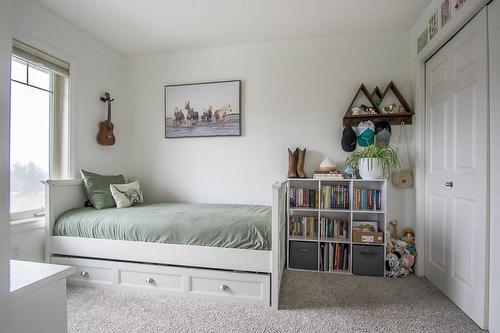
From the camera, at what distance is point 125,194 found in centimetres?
248

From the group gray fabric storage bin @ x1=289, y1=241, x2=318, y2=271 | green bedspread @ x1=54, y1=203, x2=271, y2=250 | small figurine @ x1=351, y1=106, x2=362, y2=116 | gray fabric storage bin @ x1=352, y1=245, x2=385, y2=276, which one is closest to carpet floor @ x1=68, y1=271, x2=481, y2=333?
gray fabric storage bin @ x1=352, y1=245, x2=385, y2=276

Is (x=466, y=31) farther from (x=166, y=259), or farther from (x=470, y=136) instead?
(x=166, y=259)

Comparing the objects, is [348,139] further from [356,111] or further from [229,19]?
[229,19]

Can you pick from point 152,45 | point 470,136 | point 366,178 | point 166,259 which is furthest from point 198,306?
point 152,45

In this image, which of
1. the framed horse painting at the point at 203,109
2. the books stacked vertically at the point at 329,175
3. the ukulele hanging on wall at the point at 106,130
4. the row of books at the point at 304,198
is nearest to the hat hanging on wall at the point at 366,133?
the books stacked vertically at the point at 329,175

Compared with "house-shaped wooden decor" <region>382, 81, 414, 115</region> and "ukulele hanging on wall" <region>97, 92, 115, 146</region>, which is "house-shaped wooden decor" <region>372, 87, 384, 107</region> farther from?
"ukulele hanging on wall" <region>97, 92, 115, 146</region>

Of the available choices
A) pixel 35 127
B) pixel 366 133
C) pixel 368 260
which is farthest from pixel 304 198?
pixel 35 127

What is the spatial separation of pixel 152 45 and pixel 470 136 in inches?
122

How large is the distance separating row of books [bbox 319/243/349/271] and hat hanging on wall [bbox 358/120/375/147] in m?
1.05

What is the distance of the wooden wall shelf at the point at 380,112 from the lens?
95.0 inches

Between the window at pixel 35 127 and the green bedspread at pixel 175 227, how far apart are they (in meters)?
0.35

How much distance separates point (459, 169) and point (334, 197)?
38.3 inches

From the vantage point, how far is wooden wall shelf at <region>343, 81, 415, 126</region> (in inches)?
95.0

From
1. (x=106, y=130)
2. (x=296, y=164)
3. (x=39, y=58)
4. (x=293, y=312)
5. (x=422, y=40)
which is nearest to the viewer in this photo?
(x=293, y=312)
